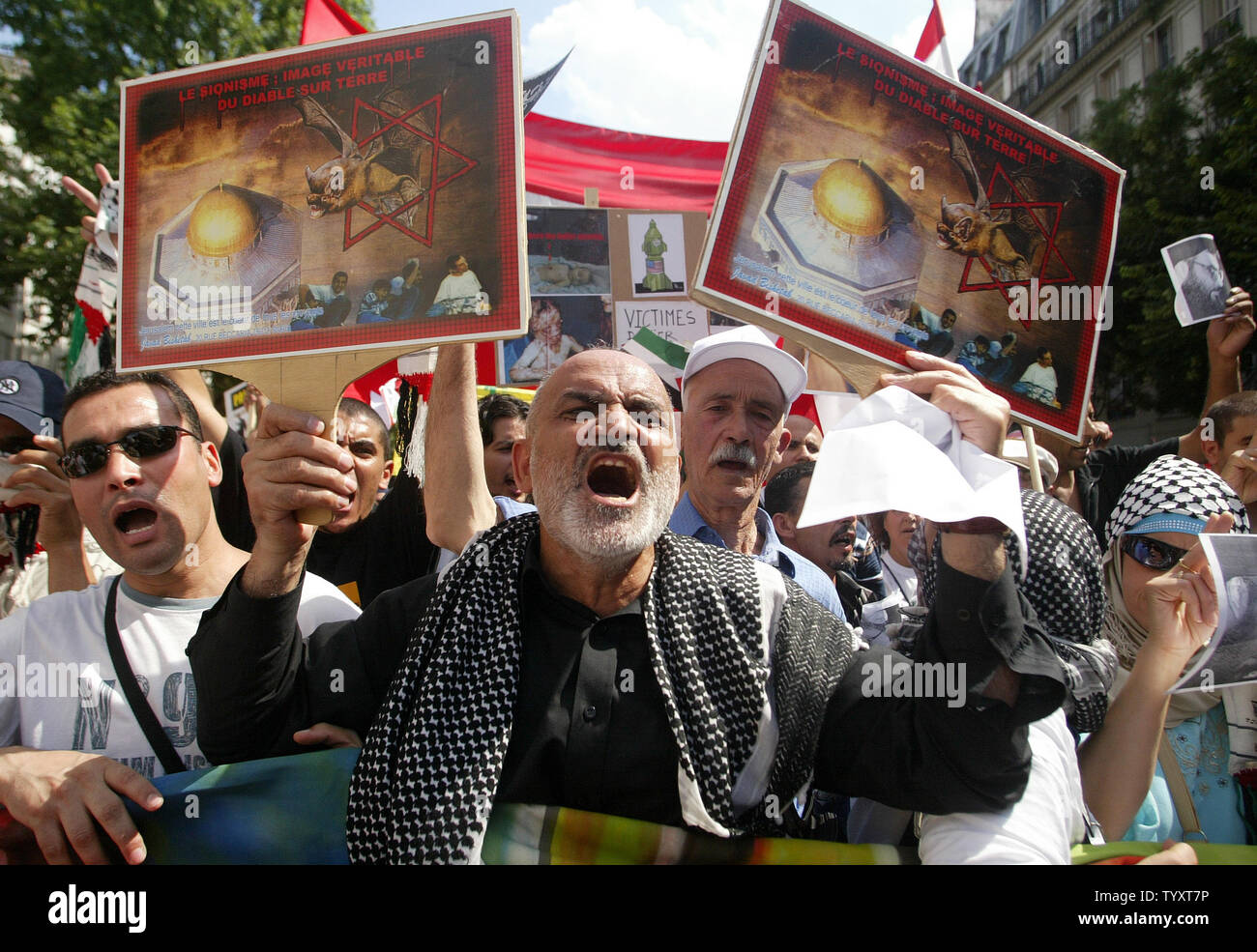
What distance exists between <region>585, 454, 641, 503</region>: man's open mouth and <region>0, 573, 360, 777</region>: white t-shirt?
1.06m

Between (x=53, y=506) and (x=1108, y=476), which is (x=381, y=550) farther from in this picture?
(x=1108, y=476)

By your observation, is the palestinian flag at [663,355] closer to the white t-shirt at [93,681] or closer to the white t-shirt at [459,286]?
the white t-shirt at [459,286]

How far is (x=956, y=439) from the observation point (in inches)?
74.7

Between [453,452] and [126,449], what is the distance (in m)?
0.86

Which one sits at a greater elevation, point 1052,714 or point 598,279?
point 598,279

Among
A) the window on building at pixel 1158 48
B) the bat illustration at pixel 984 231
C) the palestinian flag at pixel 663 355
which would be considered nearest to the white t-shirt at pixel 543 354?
the palestinian flag at pixel 663 355

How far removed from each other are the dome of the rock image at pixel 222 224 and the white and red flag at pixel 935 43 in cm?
264

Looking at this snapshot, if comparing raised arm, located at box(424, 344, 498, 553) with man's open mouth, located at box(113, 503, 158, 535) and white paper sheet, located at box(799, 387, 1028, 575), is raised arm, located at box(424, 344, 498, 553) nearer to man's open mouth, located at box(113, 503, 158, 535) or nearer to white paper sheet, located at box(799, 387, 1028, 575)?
man's open mouth, located at box(113, 503, 158, 535)

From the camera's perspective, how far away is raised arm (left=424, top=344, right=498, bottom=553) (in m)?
2.73

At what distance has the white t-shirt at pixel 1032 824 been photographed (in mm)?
1777

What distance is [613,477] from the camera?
2.30 m

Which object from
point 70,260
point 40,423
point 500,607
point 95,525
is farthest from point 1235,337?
point 70,260

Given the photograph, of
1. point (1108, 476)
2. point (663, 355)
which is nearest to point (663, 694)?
point (663, 355)

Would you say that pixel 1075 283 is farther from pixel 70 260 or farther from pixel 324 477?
pixel 70 260
